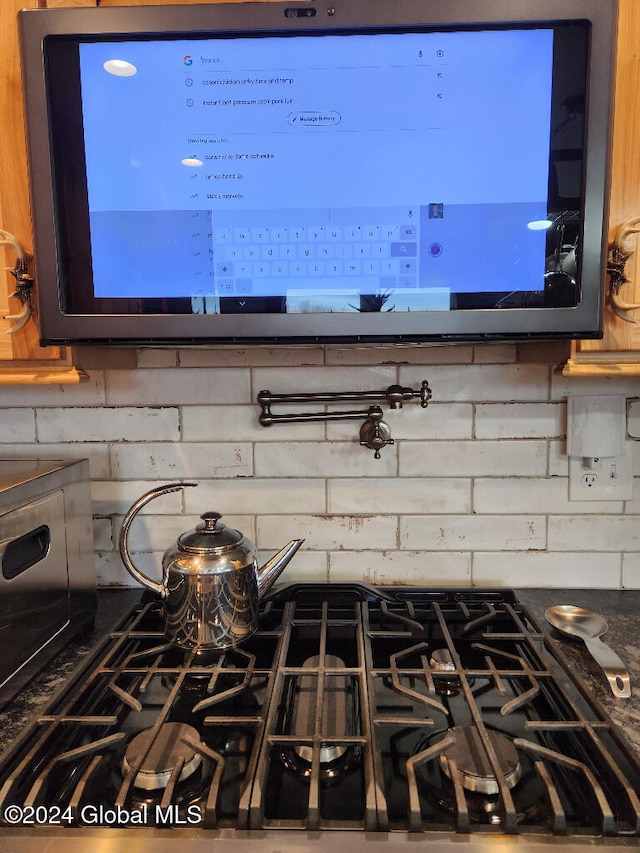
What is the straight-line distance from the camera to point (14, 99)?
898 millimetres

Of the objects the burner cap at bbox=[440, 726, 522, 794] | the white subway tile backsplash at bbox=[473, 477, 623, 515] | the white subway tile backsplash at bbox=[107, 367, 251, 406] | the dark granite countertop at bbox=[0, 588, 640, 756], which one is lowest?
the dark granite countertop at bbox=[0, 588, 640, 756]

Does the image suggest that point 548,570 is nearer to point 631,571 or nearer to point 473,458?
point 631,571

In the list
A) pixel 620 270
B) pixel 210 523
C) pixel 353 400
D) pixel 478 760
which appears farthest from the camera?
pixel 353 400

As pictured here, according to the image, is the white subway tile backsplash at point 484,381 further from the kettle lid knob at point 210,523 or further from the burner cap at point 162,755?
the burner cap at point 162,755

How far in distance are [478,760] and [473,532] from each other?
57 centimetres

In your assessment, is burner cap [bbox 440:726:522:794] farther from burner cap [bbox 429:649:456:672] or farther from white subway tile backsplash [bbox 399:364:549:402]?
white subway tile backsplash [bbox 399:364:549:402]

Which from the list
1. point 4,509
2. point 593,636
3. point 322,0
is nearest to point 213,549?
point 4,509

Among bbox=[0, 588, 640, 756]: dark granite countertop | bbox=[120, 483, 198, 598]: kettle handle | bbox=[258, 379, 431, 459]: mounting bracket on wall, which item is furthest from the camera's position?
bbox=[258, 379, 431, 459]: mounting bracket on wall

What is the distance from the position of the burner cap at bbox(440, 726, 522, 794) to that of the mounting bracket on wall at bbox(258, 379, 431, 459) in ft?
1.86

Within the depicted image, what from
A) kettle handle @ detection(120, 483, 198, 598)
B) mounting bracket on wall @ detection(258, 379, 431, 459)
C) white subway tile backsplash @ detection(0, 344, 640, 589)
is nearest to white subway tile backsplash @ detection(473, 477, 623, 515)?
white subway tile backsplash @ detection(0, 344, 640, 589)

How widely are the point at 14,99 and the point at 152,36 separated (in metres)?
0.24

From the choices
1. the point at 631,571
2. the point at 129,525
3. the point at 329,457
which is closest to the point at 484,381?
the point at 329,457

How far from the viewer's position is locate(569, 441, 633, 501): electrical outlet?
1.21 meters

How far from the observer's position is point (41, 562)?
0.97 metres
